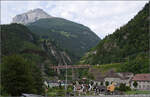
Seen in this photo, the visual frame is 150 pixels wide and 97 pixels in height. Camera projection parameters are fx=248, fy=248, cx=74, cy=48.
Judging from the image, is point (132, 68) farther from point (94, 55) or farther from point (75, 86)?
point (75, 86)

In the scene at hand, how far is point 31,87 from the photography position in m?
36.2

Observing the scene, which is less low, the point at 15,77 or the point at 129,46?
the point at 129,46

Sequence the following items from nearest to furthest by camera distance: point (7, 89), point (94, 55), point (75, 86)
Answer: point (75, 86) < point (7, 89) < point (94, 55)

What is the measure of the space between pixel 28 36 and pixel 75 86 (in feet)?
551

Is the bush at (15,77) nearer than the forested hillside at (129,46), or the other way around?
the bush at (15,77)

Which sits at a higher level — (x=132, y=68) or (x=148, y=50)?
(x=148, y=50)

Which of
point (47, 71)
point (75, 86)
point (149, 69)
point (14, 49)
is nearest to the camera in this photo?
point (75, 86)

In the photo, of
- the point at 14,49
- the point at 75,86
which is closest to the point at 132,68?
the point at 14,49

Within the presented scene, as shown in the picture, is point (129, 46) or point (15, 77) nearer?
point (15, 77)

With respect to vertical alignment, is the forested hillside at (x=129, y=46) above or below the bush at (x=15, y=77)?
above

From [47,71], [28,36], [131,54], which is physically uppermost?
[28,36]

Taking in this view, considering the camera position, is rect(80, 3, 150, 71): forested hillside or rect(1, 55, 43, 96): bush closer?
rect(1, 55, 43, 96): bush

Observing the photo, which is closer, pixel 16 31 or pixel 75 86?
pixel 75 86

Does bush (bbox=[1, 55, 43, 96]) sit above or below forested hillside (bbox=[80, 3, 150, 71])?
below
